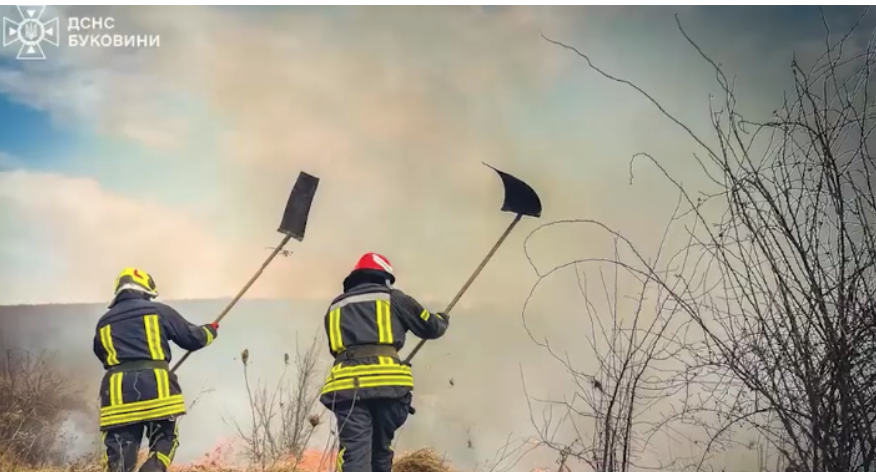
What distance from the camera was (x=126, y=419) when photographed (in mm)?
4426

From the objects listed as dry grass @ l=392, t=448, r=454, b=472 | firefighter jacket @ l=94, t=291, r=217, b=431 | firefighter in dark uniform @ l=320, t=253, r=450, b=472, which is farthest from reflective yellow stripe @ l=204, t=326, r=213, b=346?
dry grass @ l=392, t=448, r=454, b=472

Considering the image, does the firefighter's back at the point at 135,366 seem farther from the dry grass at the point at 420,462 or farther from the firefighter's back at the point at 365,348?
the dry grass at the point at 420,462

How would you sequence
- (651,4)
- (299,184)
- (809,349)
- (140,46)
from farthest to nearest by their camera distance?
(140,46) → (651,4) → (299,184) → (809,349)

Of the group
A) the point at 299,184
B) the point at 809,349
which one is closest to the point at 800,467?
the point at 809,349

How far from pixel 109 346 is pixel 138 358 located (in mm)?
202

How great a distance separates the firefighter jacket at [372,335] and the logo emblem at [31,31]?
4.09 m

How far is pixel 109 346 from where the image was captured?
4570mm

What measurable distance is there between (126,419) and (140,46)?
145 inches

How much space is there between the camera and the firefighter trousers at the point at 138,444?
442 cm

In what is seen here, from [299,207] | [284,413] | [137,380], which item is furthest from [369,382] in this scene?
[284,413]

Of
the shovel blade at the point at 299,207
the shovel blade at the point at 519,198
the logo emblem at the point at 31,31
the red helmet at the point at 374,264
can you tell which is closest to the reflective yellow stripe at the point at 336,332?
the red helmet at the point at 374,264

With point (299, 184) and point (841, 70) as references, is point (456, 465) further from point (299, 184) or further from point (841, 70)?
point (841, 70)

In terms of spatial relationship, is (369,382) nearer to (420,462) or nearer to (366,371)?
(366,371)

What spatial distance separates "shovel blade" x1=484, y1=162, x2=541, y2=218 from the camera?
16.5 feet
